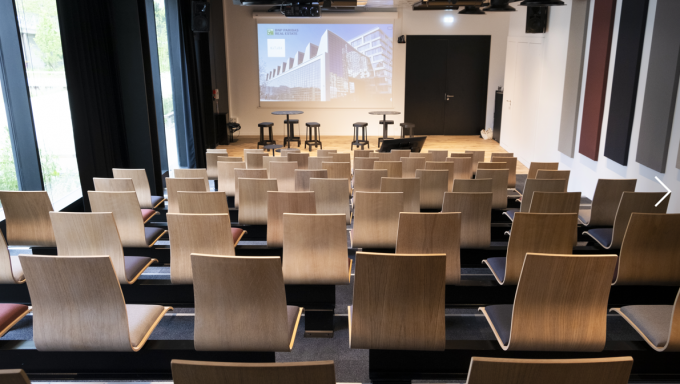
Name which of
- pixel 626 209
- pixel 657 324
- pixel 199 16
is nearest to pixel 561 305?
pixel 657 324

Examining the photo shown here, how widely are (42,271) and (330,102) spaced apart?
11436 mm

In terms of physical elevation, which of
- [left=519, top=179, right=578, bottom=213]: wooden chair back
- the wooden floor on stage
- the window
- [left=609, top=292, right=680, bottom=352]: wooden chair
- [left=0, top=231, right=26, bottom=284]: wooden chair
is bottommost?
the wooden floor on stage

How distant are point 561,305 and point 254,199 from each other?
2.74 metres

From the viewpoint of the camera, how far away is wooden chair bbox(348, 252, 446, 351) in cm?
225

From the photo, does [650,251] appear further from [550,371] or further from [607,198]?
[550,371]

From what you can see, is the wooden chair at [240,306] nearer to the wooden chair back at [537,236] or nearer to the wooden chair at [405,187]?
the wooden chair back at [537,236]

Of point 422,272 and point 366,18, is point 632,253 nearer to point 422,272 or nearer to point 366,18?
point 422,272

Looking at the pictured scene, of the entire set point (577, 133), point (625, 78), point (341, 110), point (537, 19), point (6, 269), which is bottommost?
point (6, 269)

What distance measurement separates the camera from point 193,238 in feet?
10.1

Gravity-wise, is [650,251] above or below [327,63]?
below

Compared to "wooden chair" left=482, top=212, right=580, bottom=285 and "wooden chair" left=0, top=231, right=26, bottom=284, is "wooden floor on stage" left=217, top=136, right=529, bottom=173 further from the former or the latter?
"wooden chair" left=0, top=231, right=26, bottom=284

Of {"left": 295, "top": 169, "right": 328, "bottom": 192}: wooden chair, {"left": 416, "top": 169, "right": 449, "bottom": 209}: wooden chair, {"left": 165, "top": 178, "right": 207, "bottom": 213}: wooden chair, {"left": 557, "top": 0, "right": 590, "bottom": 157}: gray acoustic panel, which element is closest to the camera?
{"left": 165, "top": 178, "right": 207, "bottom": 213}: wooden chair

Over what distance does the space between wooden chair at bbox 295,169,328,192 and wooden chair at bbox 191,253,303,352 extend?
8.08ft

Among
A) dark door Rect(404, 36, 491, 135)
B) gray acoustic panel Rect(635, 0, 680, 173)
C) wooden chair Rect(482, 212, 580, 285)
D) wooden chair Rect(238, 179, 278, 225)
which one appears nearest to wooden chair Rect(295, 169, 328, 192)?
wooden chair Rect(238, 179, 278, 225)
